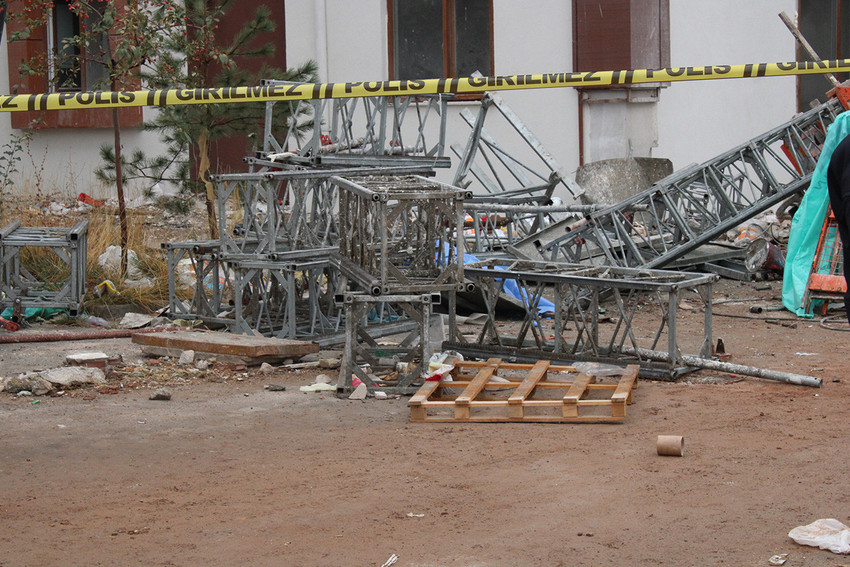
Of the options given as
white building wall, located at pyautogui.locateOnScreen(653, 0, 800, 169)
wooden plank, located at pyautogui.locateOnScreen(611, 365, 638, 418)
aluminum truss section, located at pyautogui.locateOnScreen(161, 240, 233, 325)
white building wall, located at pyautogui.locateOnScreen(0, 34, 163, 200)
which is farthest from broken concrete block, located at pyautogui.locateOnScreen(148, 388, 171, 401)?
white building wall, located at pyautogui.locateOnScreen(653, 0, 800, 169)

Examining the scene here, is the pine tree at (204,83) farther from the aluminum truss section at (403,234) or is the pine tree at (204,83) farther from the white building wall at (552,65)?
the aluminum truss section at (403,234)

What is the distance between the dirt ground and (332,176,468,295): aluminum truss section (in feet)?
3.11

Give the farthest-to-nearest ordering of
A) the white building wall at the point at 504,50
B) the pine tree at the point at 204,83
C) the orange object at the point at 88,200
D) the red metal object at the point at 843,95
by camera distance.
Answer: the white building wall at the point at 504,50 → the orange object at the point at 88,200 → the pine tree at the point at 204,83 → the red metal object at the point at 843,95

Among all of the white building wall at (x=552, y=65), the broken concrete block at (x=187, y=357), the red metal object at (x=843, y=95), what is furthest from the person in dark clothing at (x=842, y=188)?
the white building wall at (x=552, y=65)

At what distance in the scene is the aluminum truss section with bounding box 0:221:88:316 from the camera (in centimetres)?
1066

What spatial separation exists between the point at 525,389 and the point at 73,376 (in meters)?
3.26

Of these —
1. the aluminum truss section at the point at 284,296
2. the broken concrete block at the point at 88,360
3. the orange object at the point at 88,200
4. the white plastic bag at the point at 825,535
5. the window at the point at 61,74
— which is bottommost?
the white plastic bag at the point at 825,535

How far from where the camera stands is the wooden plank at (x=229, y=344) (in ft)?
28.3

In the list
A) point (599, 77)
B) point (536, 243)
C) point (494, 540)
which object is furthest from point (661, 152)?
point (494, 540)

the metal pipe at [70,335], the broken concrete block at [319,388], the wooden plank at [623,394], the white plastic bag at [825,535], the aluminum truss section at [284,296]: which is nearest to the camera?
the white plastic bag at [825,535]

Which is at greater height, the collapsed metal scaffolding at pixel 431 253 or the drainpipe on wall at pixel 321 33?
the drainpipe on wall at pixel 321 33

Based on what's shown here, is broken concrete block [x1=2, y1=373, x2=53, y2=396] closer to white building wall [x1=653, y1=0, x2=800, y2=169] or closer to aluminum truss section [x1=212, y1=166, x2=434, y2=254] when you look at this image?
aluminum truss section [x1=212, y1=166, x2=434, y2=254]

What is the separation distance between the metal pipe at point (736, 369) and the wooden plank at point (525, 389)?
86 cm

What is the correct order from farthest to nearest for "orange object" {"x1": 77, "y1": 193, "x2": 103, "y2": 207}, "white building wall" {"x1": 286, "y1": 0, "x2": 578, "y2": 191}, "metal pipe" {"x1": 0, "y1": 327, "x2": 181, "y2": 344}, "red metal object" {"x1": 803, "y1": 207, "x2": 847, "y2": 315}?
1. "white building wall" {"x1": 286, "y1": 0, "x2": 578, "y2": 191}
2. "orange object" {"x1": 77, "y1": 193, "x2": 103, "y2": 207}
3. "red metal object" {"x1": 803, "y1": 207, "x2": 847, "y2": 315}
4. "metal pipe" {"x1": 0, "y1": 327, "x2": 181, "y2": 344}
